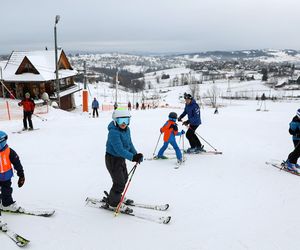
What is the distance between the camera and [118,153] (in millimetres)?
4289

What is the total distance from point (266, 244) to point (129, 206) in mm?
2237

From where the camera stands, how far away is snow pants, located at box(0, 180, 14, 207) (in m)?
4.29

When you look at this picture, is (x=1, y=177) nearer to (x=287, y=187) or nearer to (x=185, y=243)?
(x=185, y=243)

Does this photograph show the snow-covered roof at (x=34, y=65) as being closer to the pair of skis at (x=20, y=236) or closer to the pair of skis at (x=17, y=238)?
the pair of skis at (x=20, y=236)

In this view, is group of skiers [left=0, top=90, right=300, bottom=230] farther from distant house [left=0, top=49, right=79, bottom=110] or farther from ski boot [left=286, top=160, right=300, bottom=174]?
distant house [left=0, top=49, right=79, bottom=110]

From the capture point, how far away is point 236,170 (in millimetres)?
7176


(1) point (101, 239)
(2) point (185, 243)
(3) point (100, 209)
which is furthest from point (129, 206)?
(2) point (185, 243)

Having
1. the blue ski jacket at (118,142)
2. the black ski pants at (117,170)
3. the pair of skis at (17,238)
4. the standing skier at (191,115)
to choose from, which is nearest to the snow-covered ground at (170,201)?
the pair of skis at (17,238)

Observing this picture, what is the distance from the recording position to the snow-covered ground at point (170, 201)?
3.98m

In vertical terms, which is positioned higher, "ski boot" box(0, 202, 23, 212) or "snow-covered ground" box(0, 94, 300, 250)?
"ski boot" box(0, 202, 23, 212)

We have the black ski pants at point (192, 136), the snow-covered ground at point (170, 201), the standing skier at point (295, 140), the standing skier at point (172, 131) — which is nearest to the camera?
the snow-covered ground at point (170, 201)

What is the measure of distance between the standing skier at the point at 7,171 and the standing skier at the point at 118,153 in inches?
52.5

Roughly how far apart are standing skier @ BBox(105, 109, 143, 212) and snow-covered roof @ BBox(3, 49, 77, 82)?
2713 centimetres

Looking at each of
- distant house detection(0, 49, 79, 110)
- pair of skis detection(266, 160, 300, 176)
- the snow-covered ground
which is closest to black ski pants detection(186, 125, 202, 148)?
the snow-covered ground
